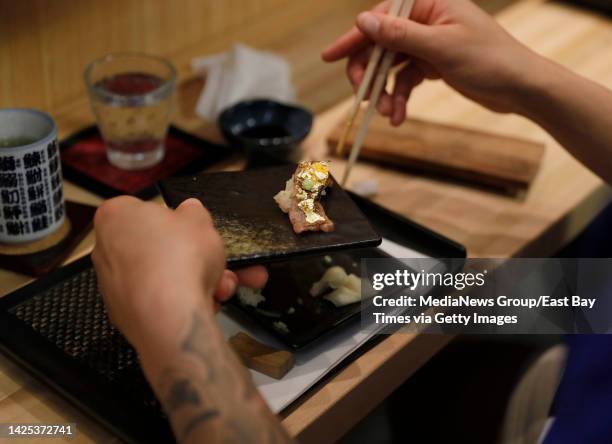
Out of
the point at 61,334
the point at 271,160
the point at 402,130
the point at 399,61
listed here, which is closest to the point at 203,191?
the point at 61,334

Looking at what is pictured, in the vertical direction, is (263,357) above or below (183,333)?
below

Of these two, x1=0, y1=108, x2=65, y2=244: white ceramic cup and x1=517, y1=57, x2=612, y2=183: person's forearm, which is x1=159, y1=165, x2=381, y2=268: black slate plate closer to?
x1=0, y1=108, x2=65, y2=244: white ceramic cup

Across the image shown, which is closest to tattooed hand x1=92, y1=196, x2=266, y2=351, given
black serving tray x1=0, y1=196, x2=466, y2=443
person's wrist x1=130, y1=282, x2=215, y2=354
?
person's wrist x1=130, y1=282, x2=215, y2=354

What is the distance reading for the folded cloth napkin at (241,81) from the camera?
1.75 m

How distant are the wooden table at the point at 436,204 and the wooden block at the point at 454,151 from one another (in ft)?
0.10

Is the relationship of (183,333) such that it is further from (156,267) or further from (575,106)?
(575,106)

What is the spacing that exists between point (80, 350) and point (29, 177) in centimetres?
30

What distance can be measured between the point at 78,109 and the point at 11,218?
20.6 inches

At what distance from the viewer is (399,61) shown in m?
1.51

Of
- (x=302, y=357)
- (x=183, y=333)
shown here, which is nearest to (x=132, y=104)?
(x=302, y=357)

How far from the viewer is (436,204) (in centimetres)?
155

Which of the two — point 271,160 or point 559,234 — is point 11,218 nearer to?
point 271,160

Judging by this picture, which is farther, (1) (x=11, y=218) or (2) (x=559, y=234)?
(2) (x=559, y=234)

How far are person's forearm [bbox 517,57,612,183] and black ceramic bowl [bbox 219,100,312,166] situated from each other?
1.49 ft
